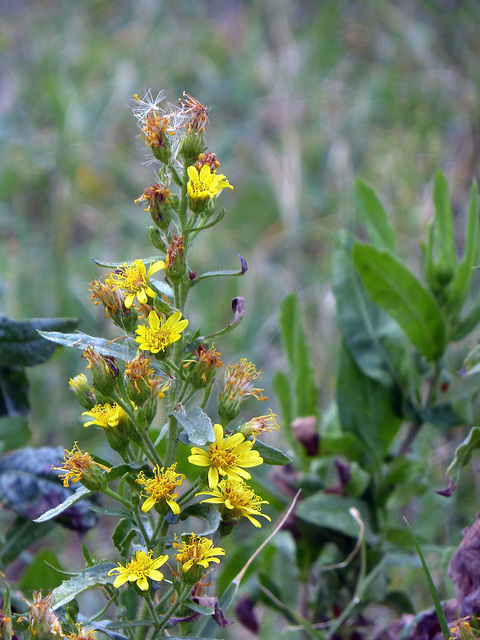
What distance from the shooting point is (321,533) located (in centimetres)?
155

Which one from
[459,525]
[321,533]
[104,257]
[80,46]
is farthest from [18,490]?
[80,46]

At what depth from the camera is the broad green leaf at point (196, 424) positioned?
86cm

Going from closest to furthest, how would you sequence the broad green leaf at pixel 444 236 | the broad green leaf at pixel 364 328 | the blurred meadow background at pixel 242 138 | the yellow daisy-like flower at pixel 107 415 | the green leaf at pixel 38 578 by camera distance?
the yellow daisy-like flower at pixel 107 415
the green leaf at pixel 38 578
the broad green leaf at pixel 444 236
the broad green leaf at pixel 364 328
the blurred meadow background at pixel 242 138

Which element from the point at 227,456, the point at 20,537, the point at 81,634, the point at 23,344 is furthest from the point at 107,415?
the point at 20,537

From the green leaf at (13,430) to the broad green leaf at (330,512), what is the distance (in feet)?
2.03

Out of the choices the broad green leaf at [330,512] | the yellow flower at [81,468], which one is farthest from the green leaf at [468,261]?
the yellow flower at [81,468]

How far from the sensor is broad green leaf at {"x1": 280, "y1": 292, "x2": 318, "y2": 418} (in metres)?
1.65

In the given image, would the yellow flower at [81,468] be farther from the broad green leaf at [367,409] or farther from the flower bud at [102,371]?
the broad green leaf at [367,409]

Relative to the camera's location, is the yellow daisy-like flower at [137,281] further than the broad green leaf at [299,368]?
No

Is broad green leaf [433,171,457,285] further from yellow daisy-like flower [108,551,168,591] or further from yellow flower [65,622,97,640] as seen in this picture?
yellow flower [65,622,97,640]

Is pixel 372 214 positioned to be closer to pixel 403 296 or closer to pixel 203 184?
pixel 403 296

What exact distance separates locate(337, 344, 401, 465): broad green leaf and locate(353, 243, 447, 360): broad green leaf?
0.17 m

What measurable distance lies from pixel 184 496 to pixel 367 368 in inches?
30.3

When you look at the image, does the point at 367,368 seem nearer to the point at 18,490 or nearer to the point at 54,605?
the point at 18,490
